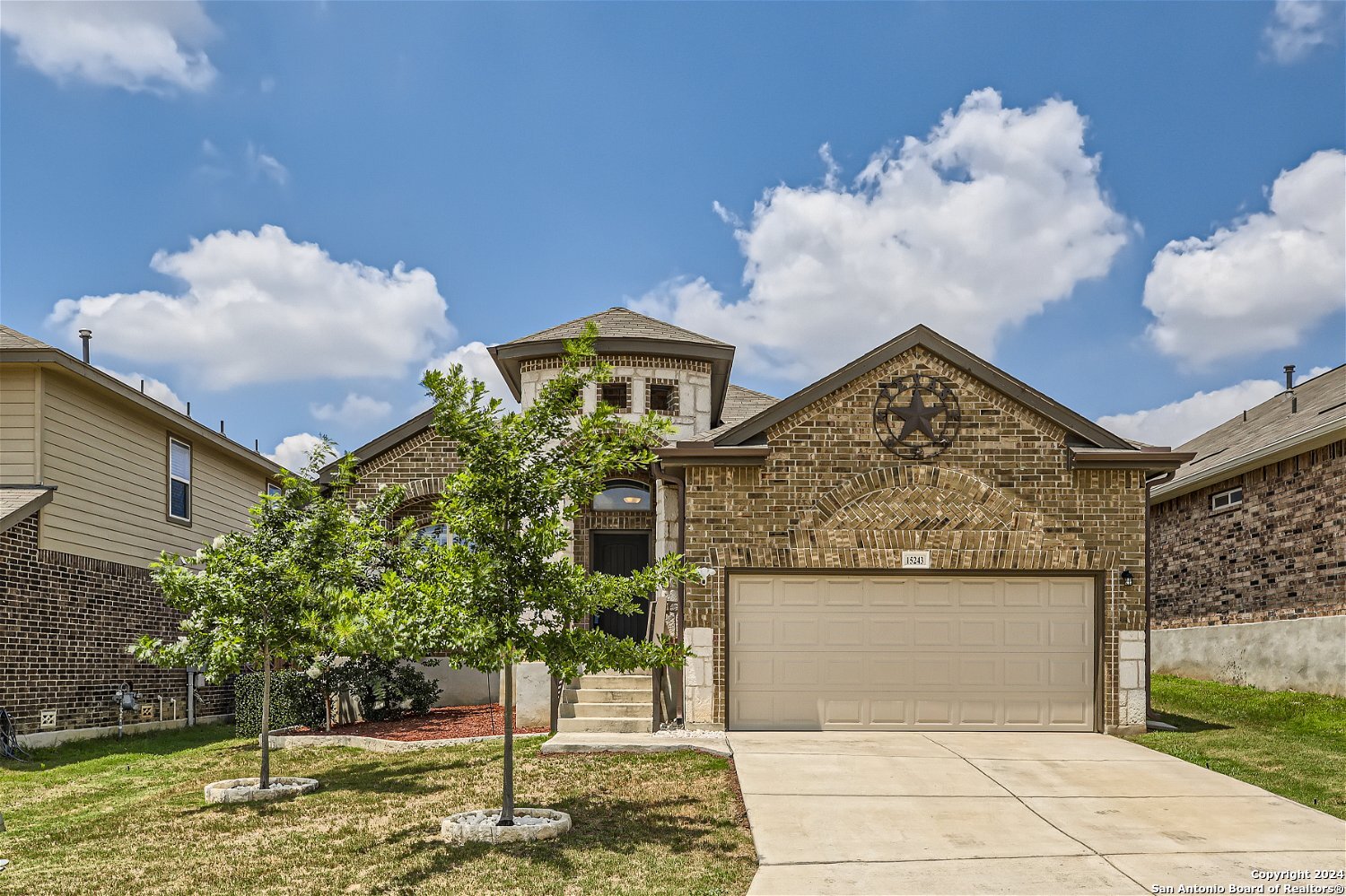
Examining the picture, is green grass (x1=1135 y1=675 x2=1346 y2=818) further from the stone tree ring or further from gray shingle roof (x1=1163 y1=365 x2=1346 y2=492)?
the stone tree ring

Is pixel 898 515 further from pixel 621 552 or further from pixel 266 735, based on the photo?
pixel 266 735

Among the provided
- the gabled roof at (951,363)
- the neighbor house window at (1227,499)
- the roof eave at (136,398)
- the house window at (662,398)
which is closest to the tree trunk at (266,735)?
the roof eave at (136,398)

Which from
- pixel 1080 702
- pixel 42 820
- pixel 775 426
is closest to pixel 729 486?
pixel 775 426

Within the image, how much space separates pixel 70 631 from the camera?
15.8 metres

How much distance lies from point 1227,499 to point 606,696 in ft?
40.9

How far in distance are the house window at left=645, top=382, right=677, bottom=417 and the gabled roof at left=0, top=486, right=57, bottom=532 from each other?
9.33m

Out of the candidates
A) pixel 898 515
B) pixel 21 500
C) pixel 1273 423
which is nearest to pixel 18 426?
pixel 21 500

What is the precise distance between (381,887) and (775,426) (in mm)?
8524

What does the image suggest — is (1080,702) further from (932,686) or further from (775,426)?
(775,426)

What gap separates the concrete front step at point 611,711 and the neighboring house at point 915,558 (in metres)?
0.04

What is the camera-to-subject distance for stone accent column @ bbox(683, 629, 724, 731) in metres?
14.5

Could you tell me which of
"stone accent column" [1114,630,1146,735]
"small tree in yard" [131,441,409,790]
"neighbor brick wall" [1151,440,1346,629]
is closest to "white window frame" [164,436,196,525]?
"small tree in yard" [131,441,409,790]

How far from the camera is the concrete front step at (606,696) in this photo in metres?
15.2

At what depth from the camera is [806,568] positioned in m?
14.7
